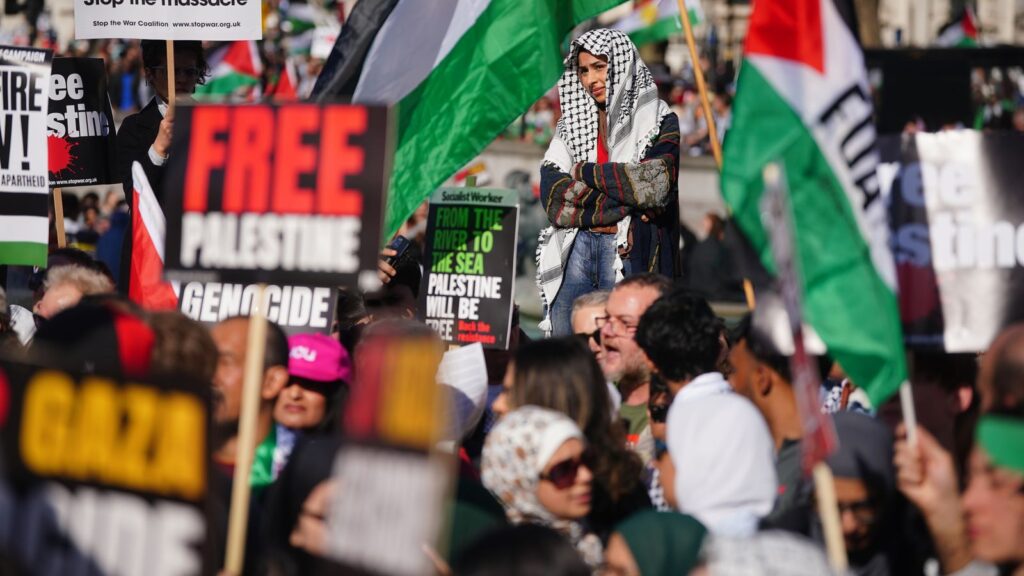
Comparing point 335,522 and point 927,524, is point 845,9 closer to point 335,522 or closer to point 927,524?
point 927,524

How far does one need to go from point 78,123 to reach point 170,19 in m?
1.02

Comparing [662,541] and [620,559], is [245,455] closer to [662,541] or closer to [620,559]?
[620,559]

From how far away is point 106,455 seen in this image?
4348 millimetres

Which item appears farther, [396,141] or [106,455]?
[396,141]

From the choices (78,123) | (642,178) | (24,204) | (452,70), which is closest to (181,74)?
(78,123)

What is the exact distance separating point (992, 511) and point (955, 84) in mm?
12240

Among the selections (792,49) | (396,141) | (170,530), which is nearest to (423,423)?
(170,530)

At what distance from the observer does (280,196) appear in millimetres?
5043

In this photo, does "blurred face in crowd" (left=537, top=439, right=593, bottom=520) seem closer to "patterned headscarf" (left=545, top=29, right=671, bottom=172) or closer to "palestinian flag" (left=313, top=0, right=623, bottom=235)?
"palestinian flag" (left=313, top=0, right=623, bottom=235)

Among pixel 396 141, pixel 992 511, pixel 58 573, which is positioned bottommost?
pixel 58 573

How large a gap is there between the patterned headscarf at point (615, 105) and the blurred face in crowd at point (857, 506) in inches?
136

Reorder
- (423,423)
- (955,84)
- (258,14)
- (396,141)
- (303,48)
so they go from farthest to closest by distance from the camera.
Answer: (303,48) < (955,84) < (258,14) < (396,141) < (423,423)

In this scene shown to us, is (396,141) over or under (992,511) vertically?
over

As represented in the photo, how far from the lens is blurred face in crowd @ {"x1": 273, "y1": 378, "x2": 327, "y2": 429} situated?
6332 mm
